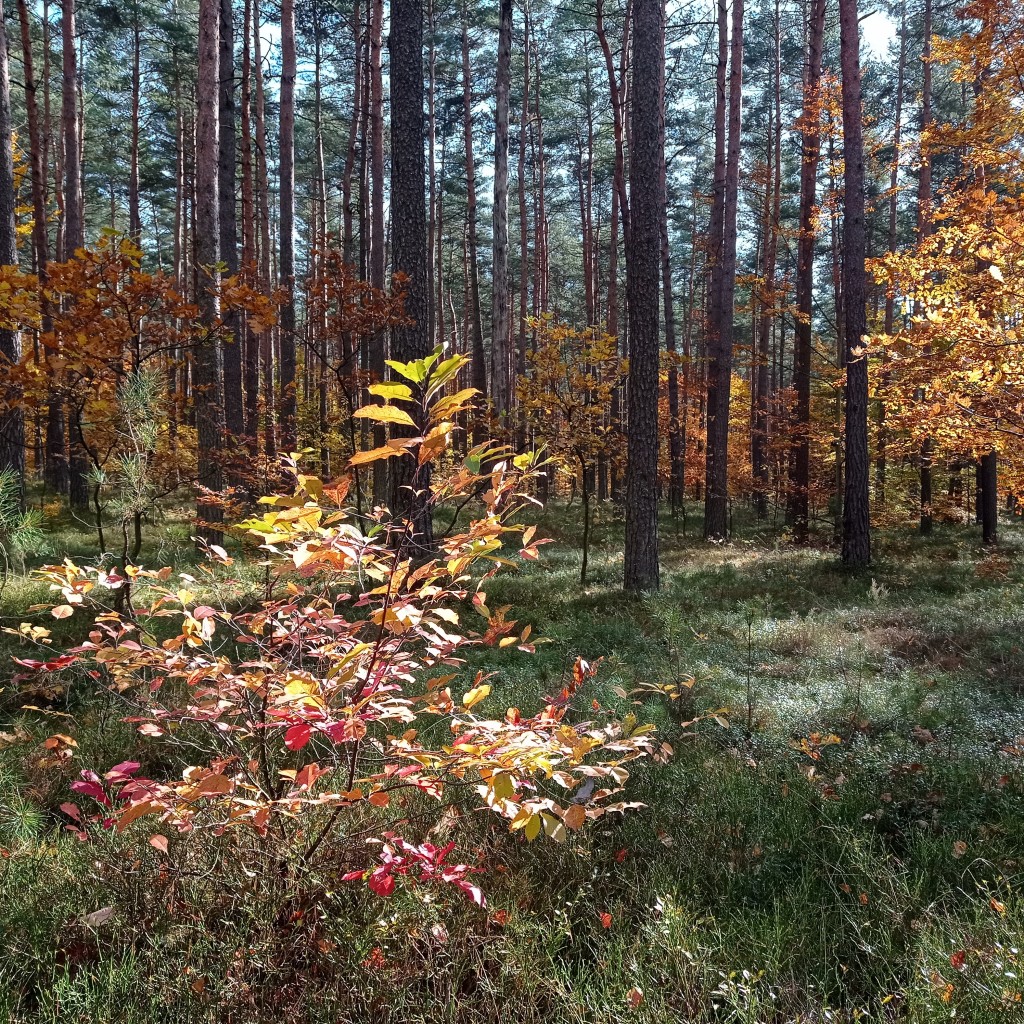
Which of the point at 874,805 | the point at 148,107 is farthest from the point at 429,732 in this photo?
the point at 148,107

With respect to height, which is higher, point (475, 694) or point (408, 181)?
point (408, 181)

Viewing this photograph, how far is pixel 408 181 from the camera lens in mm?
7320

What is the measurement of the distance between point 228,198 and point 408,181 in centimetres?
466

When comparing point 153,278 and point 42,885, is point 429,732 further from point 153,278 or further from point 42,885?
point 153,278

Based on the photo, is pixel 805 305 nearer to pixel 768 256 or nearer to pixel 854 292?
pixel 854 292

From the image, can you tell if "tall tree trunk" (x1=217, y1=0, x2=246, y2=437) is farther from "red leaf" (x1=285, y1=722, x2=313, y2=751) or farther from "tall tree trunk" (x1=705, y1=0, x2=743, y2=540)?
"tall tree trunk" (x1=705, y1=0, x2=743, y2=540)

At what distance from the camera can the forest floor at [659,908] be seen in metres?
1.78

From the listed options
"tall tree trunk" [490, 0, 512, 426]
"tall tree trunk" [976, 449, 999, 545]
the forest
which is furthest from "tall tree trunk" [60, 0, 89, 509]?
"tall tree trunk" [976, 449, 999, 545]

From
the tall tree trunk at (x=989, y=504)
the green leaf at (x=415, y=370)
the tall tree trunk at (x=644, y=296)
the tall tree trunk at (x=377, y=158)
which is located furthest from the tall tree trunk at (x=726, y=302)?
the green leaf at (x=415, y=370)

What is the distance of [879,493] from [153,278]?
18.5 m

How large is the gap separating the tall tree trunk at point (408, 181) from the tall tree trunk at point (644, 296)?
244cm

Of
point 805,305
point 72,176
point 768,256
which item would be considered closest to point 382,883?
point 805,305

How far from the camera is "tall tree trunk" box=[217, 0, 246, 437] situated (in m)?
10.2

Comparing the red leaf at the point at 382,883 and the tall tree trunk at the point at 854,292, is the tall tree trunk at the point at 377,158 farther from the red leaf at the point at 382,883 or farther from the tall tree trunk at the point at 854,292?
the red leaf at the point at 382,883
